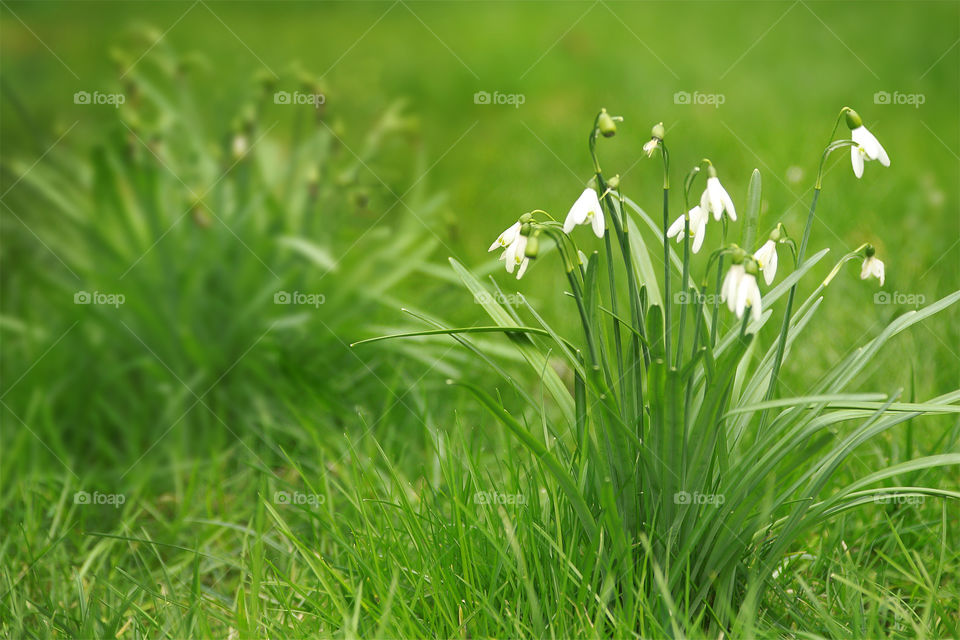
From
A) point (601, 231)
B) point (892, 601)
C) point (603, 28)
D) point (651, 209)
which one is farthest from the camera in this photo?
point (603, 28)

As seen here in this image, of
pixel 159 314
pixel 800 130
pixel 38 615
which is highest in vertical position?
pixel 800 130

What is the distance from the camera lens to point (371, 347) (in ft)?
11.8

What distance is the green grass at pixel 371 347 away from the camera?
2115 millimetres

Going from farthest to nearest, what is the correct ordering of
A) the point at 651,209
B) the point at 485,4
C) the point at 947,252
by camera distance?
the point at 485,4 → the point at 651,209 → the point at 947,252

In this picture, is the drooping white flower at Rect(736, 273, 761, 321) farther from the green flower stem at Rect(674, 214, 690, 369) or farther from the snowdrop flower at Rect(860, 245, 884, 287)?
the snowdrop flower at Rect(860, 245, 884, 287)

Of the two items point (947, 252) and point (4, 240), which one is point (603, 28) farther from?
point (4, 240)

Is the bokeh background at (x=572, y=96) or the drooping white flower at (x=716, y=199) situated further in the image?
the bokeh background at (x=572, y=96)

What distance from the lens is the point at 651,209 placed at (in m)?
4.74

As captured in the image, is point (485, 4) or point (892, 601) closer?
point (892, 601)

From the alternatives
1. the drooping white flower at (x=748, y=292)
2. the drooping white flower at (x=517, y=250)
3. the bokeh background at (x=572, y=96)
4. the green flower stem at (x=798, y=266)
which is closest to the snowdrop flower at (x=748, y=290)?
the drooping white flower at (x=748, y=292)

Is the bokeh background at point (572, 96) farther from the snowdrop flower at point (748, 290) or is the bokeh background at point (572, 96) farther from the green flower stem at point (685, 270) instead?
the snowdrop flower at point (748, 290)

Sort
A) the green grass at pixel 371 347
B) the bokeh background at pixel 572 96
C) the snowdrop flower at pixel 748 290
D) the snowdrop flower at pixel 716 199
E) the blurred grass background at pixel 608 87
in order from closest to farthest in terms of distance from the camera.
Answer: the snowdrop flower at pixel 748 290 < the snowdrop flower at pixel 716 199 < the green grass at pixel 371 347 < the bokeh background at pixel 572 96 < the blurred grass background at pixel 608 87

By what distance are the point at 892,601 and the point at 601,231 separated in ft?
4.21

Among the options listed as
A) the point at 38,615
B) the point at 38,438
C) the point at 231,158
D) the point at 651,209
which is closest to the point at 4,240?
the point at 231,158
